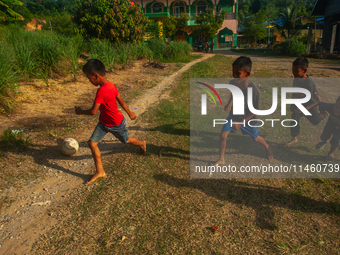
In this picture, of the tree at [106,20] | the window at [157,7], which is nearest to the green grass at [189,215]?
the tree at [106,20]

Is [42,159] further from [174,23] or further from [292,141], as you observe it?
[174,23]

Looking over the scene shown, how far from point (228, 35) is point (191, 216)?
139 ft

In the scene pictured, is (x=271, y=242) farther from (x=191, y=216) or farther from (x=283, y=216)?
(x=191, y=216)

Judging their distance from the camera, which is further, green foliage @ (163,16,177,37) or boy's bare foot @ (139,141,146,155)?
green foliage @ (163,16,177,37)

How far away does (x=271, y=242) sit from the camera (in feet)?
7.73

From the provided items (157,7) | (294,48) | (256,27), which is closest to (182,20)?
(157,7)

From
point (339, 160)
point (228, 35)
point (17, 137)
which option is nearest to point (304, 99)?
point (339, 160)

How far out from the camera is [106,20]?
12797mm

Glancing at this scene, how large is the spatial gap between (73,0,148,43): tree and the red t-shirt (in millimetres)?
10670

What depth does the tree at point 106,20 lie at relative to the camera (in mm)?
12836

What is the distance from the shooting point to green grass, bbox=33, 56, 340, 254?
92.8 inches

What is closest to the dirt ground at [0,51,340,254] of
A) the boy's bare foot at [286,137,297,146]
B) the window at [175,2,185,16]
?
the boy's bare foot at [286,137,297,146]

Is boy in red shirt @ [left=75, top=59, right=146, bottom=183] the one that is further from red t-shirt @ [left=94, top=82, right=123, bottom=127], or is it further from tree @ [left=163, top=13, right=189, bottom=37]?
tree @ [left=163, top=13, right=189, bottom=37]

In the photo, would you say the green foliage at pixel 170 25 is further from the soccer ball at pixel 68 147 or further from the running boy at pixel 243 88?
the running boy at pixel 243 88
